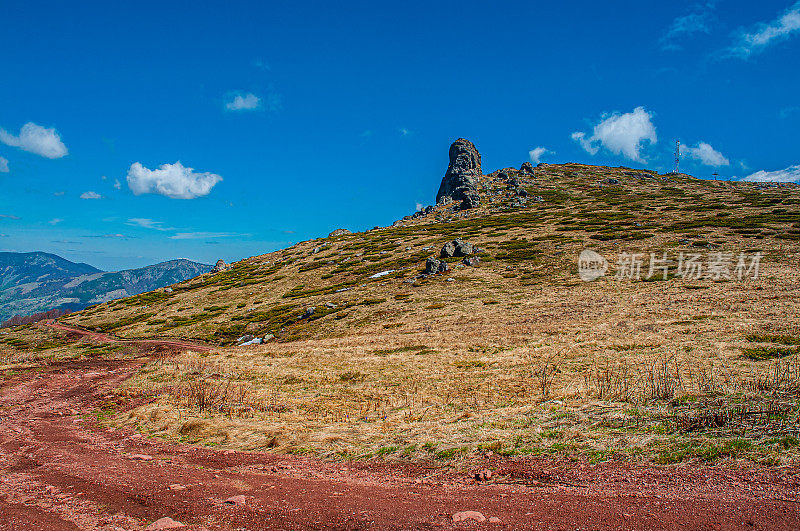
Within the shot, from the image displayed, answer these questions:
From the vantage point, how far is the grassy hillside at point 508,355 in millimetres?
13875

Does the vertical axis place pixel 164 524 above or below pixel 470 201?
below

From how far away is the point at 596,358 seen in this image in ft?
82.3

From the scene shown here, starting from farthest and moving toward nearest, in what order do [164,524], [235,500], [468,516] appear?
[235,500], [164,524], [468,516]

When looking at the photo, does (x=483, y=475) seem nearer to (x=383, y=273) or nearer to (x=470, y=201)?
(x=383, y=273)

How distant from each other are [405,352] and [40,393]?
27511 millimetres

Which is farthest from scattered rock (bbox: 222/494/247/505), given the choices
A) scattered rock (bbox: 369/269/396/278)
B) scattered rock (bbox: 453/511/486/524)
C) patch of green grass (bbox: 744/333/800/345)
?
scattered rock (bbox: 369/269/396/278)

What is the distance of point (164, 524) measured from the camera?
363 inches

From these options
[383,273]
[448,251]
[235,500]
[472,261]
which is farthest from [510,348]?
[383,273]

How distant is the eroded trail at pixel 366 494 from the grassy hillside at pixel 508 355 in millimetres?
1285

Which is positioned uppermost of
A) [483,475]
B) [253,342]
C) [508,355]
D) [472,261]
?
[472,261]

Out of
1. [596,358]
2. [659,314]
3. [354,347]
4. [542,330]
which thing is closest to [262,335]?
[354,347]

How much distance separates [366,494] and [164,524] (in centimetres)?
496

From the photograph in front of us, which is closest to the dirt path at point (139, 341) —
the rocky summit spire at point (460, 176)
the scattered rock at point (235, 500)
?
the scattered rock at point (235, 500)

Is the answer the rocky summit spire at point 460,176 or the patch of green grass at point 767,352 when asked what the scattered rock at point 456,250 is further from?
the rocky summit spire at point 460,176
